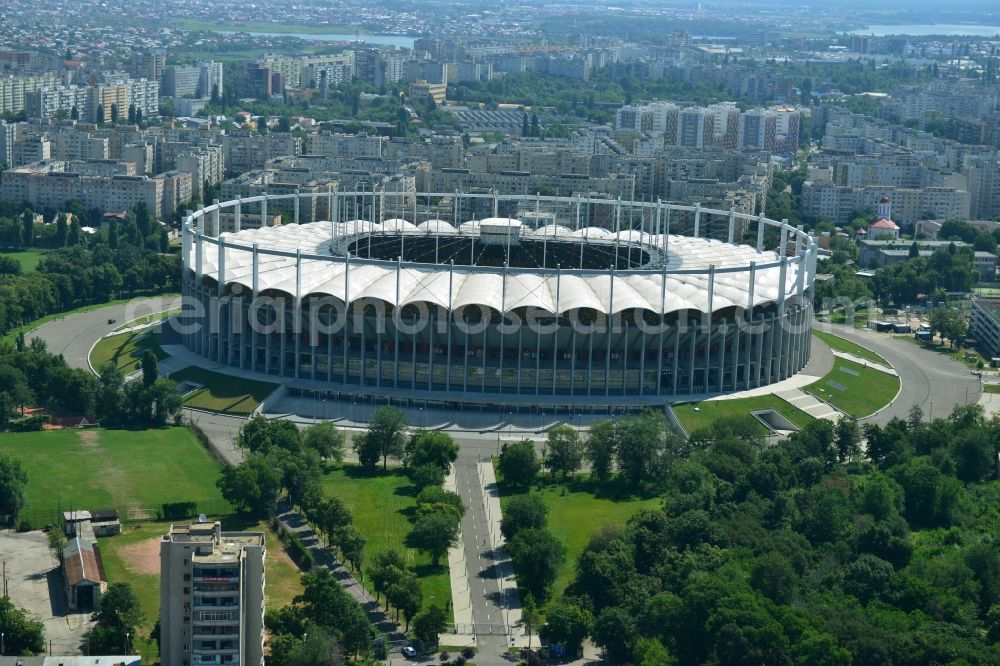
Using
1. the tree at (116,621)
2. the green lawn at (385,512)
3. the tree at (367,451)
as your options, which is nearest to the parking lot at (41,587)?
the tree at (116,621)

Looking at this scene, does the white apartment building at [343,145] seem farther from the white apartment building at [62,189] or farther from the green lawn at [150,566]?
the green lawn at [150,566]

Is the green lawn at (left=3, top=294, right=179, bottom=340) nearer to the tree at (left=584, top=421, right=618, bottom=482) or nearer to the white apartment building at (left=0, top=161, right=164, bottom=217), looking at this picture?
the white apartment building at (left=0, top=161, right=164, bottom=217)

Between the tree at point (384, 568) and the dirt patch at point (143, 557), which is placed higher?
the tree at point (384, 568)

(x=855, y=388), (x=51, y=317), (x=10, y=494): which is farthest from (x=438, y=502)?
(x=51, y=317)

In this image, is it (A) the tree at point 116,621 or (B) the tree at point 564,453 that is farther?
(B) the tree at point 564,453

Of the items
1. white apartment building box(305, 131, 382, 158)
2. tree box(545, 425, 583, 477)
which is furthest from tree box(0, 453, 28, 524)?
white apartment building box(305, 131, 382, 158)

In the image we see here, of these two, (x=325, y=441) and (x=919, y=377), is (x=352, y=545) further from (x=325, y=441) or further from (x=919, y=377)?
(x=919, y=377)
